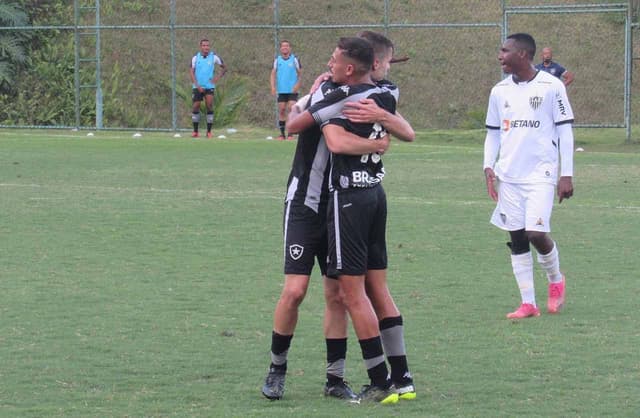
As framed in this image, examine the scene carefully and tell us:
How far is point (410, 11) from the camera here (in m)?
36.8

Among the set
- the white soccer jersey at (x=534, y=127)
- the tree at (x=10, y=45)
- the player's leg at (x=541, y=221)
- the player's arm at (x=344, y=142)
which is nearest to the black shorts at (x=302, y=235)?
the player's arm at (x=344, y=142)

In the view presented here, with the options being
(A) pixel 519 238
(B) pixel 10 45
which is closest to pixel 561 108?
(A) pixel 519 238

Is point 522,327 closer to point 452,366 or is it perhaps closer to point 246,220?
point 452,366

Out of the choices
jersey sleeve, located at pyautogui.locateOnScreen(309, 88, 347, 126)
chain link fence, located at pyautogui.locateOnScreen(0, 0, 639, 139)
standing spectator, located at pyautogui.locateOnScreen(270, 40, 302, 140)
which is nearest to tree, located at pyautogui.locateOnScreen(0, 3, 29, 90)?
chain link fence, located at pyautogui.locateOnScreen(0, 0, 639, 139)

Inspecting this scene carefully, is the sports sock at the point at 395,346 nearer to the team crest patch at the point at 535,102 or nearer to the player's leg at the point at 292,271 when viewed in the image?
the player's leg at the point at 292,271

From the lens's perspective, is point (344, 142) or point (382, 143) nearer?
point (344, 142)

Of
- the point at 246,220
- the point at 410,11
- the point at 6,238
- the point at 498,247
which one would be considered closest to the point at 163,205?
the point at 246,220

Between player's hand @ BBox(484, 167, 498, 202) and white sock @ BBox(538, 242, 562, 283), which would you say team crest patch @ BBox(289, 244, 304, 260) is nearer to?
player's hand @ BBox(484, 167, 498, 202)

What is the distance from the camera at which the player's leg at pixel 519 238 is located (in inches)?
332

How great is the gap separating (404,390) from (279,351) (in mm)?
647

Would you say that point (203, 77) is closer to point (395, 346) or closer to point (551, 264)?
point (551, 264)

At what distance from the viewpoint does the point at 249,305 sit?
8.80 metres

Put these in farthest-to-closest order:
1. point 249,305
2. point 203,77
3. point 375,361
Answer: point 203,77
point 249,305
point 375,361

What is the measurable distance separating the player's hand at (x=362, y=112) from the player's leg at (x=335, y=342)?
86 centimetres
